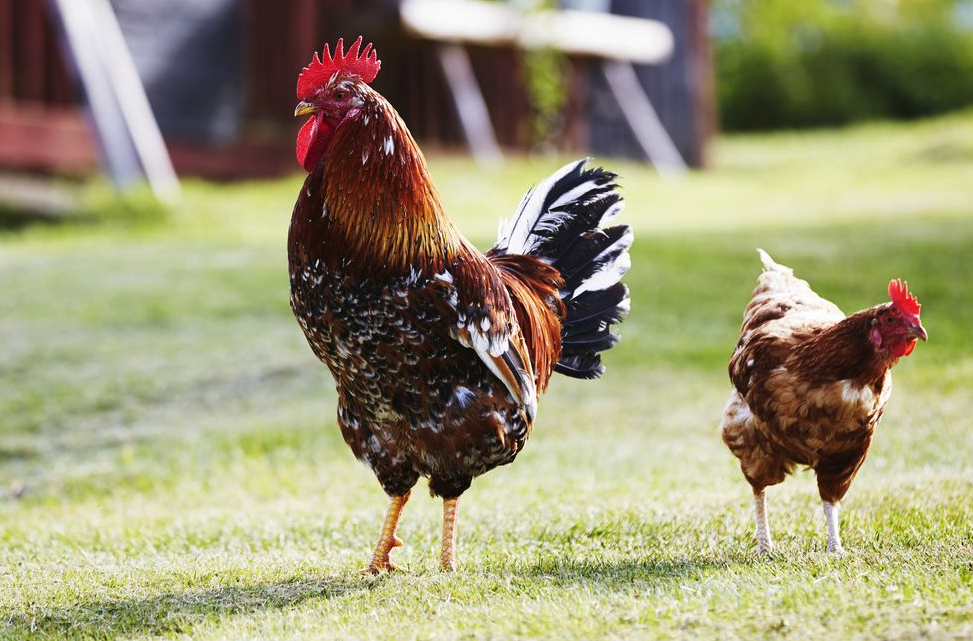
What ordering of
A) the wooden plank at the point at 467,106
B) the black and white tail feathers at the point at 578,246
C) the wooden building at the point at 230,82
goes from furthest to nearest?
the wooden plank at the point at 467,106, the wooden building at the point at 230,82, the black and white tail feathers at the point at 578,246

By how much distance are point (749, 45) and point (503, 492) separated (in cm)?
3073

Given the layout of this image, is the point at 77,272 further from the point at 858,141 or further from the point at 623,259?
the point at 858,141

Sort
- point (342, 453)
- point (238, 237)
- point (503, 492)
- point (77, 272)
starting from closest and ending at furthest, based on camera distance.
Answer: point (503, 492)
point (342, 453)
point (77, 272)
point (238, 237)

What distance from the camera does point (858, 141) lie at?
92.1 ft

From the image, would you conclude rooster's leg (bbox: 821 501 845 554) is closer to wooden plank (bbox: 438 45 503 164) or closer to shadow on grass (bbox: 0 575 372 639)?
shadow on grass (bbox: 0 575 372 639)

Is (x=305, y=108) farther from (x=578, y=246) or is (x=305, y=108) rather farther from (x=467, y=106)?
(x=467, y=106)

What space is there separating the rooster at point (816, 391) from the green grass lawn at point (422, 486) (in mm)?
357

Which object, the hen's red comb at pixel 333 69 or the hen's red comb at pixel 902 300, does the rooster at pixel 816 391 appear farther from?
the hen's red comb at pixel 333 69

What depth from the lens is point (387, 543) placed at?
16.5 ft

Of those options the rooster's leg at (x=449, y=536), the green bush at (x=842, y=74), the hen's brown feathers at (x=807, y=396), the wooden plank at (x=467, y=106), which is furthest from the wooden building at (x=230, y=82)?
the green bush at (x=842, y=74)

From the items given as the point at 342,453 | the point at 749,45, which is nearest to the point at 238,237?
the point at 342,453

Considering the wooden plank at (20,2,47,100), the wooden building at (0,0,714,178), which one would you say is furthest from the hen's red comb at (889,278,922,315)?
the wooden plank at (20,2,47,100)

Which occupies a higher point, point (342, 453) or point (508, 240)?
point (508, 240)

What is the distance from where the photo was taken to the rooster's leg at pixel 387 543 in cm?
500
